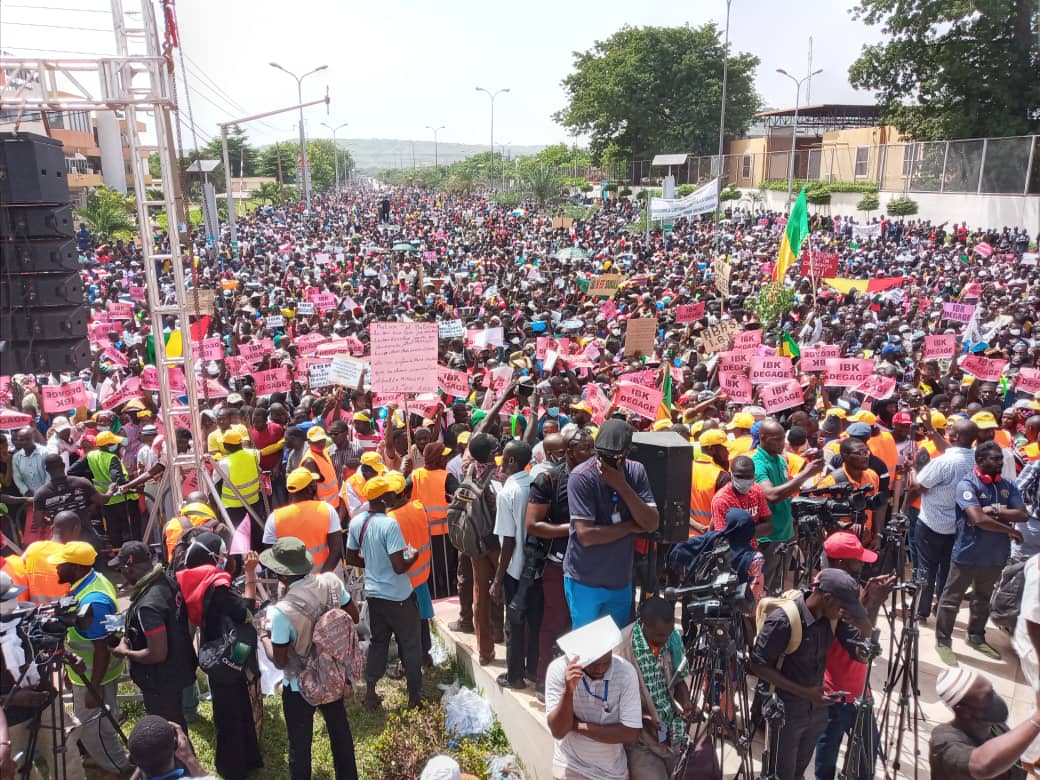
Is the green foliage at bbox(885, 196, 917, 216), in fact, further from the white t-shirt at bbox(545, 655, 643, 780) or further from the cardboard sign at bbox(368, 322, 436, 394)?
the white t-shirt at bbox(545, 655, 643, 780)

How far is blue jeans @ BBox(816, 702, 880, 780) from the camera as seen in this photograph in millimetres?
3953

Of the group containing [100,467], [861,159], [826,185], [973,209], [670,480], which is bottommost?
[100,467]

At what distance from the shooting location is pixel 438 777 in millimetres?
3416

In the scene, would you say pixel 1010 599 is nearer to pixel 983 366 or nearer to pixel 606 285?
pixel 983 366

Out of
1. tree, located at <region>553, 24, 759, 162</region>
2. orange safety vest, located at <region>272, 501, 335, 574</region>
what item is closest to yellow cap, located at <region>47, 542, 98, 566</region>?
orange safety vest, located at <region>272, 501, 335, 574</region>

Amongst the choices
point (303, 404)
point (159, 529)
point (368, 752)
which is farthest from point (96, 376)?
point (368, 752)

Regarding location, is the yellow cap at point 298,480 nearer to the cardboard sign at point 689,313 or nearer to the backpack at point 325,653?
the backpack at point 325,653

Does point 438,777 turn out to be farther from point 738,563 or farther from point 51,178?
point 51,178

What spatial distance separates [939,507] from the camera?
5703 mm

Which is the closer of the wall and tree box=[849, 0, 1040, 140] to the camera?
the wall

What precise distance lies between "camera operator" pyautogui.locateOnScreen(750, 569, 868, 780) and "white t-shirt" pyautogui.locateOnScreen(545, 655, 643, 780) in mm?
694

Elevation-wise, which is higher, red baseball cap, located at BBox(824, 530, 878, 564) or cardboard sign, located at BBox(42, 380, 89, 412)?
red baseball cap, located at BBox(824, 530, 878, 564)

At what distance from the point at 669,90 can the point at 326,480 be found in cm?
5475

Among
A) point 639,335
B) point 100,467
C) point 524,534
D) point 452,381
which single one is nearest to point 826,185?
point 639,335
